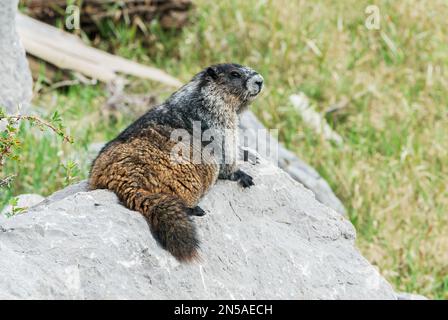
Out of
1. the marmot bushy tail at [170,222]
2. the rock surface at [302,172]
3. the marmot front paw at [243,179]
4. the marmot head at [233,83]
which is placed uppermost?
the marmot head at [233,83]

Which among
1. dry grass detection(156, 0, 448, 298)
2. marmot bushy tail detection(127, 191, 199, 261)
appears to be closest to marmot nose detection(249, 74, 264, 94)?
marmot bushy tail detection(127, 191, 199, 261)

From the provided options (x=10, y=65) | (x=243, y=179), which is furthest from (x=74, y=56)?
(x=243, y=179)

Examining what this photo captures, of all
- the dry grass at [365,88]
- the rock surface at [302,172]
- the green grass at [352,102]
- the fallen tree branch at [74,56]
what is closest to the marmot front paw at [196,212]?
the green grass at [352,102]

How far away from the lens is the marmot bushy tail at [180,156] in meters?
4.62

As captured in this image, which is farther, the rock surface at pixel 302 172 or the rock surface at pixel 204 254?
the rock surface at pixel 302 172

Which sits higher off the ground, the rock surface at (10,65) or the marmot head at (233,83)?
the marmot head at (233,83)

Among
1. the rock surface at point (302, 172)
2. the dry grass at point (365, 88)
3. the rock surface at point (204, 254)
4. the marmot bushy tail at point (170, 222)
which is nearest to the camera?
the rock surface at point (204, 254)

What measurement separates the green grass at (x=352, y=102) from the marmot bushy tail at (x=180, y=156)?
6.81 feet

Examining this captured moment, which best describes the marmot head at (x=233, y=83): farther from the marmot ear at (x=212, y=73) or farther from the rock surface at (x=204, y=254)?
the rock surface at (x=204, y=254)

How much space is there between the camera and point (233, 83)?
236 inches

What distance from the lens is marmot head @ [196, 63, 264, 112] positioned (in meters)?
5.95
